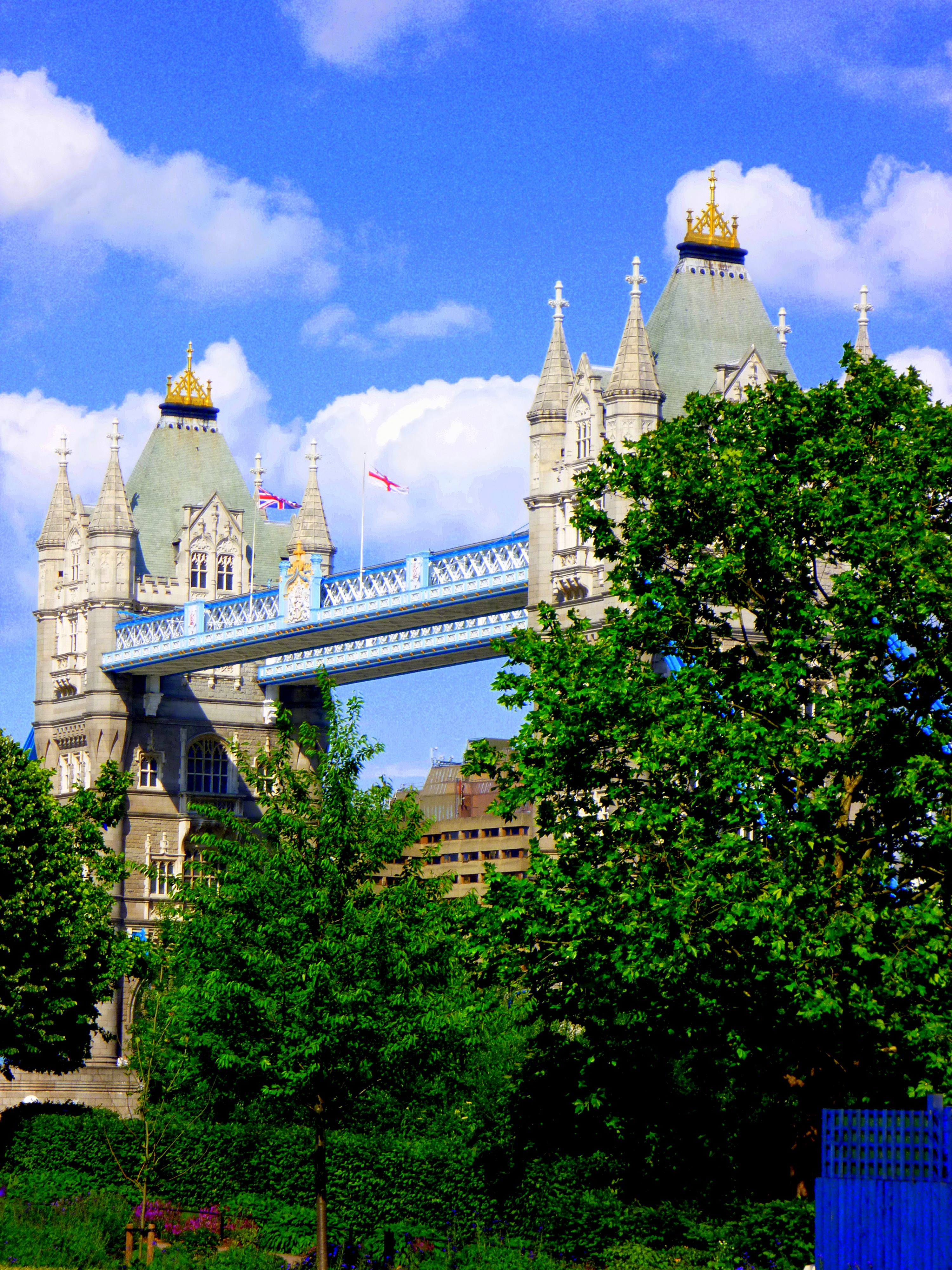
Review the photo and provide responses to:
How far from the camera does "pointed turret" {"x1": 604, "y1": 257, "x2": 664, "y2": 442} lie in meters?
55.7

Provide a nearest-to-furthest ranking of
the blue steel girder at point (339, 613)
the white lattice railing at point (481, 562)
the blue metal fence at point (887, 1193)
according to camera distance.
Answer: the blue metal fence at point (887, 1193)
the white lattice railing at point (481, 562)
the blue steel girder at point (339, 613)

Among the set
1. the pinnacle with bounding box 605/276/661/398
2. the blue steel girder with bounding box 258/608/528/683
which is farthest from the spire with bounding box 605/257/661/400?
the blue steel girder with bounding box 258/608/528/683

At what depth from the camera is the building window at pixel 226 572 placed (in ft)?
280

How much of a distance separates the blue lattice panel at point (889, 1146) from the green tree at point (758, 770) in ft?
5.54

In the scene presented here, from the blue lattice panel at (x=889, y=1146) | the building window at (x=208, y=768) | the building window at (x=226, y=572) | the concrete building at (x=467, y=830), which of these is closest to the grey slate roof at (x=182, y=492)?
the building window at (x=226, y=572)

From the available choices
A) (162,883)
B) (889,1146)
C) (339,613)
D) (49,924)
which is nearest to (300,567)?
(339,613)

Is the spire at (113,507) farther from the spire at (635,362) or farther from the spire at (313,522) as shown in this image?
the spire at (635,362)

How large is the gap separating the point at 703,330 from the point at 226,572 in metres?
32.5

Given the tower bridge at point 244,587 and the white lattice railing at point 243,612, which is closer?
the tower bridge at point 244,587

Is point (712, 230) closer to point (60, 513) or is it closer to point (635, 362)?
point (635, 362)

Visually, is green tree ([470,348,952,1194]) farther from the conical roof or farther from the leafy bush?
the conical roof

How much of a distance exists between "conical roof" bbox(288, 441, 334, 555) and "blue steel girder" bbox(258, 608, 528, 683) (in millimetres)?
4435

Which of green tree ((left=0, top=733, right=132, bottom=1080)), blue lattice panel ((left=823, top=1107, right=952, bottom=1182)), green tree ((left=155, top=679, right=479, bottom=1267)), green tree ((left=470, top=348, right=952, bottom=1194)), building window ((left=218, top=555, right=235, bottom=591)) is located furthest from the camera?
building window ((left=218, top=555, right=235, bottom=591))

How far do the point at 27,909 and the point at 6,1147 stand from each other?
5391 millimetres
